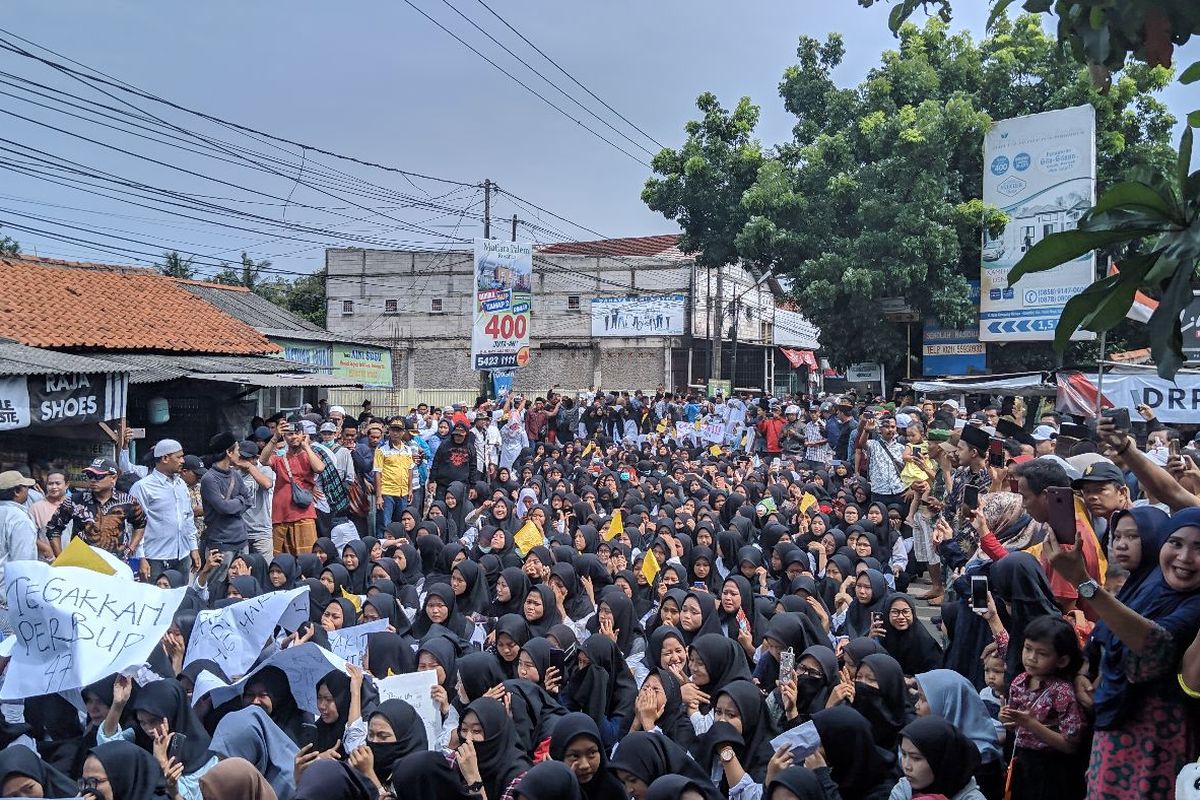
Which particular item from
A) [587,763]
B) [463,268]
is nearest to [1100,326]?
[587,763]

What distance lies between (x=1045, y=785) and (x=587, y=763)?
5.08 feet

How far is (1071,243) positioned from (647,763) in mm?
2651

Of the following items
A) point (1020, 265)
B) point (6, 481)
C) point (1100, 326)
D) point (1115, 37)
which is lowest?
point (6, 481)

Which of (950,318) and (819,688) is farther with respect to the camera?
(950,318)

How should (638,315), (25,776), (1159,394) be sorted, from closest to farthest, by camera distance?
1. (25,776)
2. (1159,394)
3. (638,315)

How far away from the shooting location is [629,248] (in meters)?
32.6

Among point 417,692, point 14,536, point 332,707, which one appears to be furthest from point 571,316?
point 417,692

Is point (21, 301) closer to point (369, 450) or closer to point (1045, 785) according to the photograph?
point (369, 450)

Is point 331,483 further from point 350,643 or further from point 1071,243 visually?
point 1071,243

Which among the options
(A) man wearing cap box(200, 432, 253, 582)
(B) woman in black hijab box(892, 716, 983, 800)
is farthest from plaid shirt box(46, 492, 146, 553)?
(B) woman in black hijab box(892, 716, 983, 800)

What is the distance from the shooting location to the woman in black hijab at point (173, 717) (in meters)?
4.09

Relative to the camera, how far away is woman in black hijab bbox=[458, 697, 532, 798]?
398 centimetres

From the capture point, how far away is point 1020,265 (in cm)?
176

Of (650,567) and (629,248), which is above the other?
(629,248)
